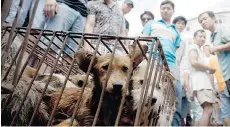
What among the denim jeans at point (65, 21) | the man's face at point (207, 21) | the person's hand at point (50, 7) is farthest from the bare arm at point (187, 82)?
the person's hand at point (50, 7)

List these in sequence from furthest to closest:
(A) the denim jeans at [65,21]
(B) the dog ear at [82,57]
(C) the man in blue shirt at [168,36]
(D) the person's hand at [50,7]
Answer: (C) the man in blue shirt at [168,36]
(A) the denim jeans at [65,21]
(D) the person's hand at [50,7]
(B) the dog ear at [82,57]

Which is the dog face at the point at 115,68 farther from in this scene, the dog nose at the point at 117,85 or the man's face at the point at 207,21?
the man's face at the point at 207,21

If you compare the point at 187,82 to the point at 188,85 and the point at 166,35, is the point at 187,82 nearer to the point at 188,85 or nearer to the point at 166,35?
the point at 188,85

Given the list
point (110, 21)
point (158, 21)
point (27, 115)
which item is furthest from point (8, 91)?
point (158, 21)

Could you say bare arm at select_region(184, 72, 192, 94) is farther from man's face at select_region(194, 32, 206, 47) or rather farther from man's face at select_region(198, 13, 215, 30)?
man's face at select_region(198, 13, 215, 30)

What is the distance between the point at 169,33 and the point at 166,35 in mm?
82

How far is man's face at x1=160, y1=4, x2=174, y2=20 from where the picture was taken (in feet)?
14.8

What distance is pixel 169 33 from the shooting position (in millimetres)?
4074

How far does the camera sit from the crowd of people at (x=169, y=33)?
359cm

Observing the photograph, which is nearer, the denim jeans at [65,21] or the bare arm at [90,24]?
the denim jeans at [65,21]

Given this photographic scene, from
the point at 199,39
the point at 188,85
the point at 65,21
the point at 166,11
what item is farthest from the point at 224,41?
the point at 65,21

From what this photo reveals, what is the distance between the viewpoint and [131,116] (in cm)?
216

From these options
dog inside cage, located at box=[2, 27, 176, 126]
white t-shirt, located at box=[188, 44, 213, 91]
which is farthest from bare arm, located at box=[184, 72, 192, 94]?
dog inside cage, located at box=[2, 27, 176, 126]

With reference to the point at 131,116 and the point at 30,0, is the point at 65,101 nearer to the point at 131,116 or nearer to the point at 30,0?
the point at 131,116
